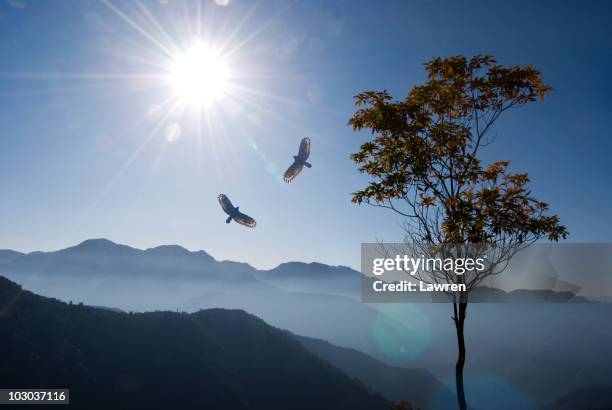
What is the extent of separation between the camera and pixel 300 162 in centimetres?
2334

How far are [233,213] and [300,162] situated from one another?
534cm

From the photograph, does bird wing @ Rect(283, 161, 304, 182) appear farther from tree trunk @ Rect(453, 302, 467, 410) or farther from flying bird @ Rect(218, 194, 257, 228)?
tree trunk @ Rect(453, 302, 467, 410)

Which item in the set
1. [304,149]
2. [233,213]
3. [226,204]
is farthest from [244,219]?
[304,149]

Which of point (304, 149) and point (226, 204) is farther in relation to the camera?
point (226, 204)

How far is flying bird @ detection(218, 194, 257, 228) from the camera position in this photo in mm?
23422

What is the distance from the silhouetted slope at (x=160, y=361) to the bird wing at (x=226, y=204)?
329ft

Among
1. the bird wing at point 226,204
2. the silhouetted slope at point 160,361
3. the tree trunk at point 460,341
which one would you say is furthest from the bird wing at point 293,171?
the silhouetted slope at point 160,361

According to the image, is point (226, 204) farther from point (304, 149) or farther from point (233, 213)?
point (304, 149)

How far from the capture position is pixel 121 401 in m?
102

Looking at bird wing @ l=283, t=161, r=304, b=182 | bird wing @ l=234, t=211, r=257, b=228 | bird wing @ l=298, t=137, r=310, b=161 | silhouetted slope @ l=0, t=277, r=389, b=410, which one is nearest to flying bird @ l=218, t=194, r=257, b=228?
bird wing @ l=234, t=211, r=257, b=228

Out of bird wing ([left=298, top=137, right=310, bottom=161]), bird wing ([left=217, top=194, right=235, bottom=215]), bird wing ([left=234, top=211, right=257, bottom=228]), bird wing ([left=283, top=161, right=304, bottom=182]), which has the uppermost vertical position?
bird wing ([left=298, top=137, right=310, bottom=161])

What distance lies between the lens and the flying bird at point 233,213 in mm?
23422

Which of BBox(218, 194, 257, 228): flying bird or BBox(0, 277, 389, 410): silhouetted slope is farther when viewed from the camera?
BBox(0, 277, 389, 410): silhouetted slope

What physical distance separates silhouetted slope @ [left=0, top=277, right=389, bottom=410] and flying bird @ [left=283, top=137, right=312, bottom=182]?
103977mm
